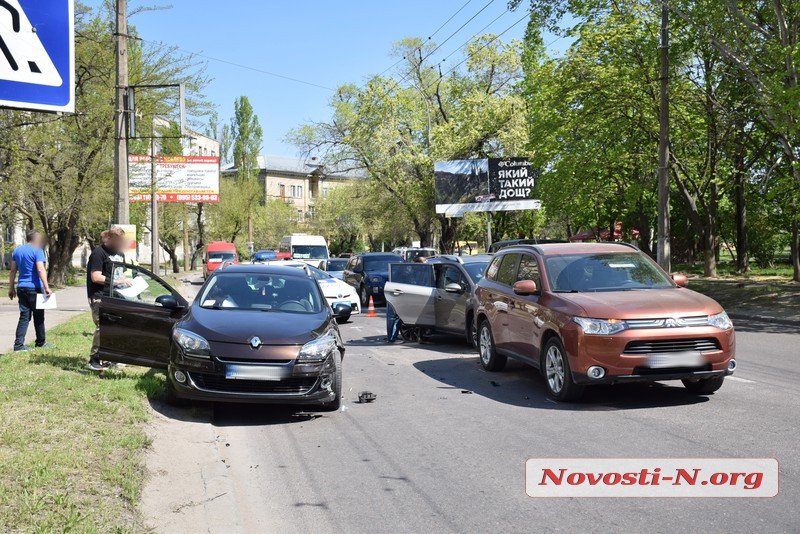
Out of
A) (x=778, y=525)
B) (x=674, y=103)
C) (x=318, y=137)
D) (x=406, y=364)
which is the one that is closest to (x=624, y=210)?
(x=674, y=103)

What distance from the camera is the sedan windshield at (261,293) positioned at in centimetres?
908

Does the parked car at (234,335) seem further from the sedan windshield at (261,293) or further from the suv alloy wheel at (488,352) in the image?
the suv alloy wheel at (488,352)

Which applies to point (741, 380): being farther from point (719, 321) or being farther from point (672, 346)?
point (672, 346)

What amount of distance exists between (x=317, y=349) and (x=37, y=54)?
14.3 ft

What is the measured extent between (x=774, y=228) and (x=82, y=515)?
40794 mm

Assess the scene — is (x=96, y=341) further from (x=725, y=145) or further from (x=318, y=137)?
Result: (x=318, y=137)

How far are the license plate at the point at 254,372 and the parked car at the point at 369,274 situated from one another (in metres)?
17.6

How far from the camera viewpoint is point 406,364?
12289 millimetres

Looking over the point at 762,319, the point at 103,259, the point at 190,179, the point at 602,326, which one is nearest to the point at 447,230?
the point at 190,179

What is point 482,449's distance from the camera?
667cm

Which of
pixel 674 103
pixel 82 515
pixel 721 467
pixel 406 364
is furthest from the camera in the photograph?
pixel 674 103

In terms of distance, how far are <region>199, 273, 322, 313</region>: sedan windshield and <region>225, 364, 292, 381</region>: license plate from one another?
1355 millimetres

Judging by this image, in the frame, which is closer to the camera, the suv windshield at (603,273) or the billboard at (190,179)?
the suv windshield at (603,273)

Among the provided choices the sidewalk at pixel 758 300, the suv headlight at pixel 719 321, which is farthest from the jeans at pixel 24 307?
the sidewalk at pixel 758 300
